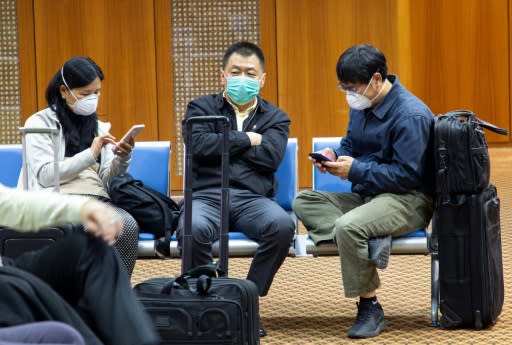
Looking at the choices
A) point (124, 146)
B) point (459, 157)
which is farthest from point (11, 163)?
point (459, 157)

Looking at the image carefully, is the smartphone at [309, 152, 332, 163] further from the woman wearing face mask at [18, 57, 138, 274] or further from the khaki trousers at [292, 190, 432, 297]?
the woman wearing face mask at [18, 57, 138, 274]

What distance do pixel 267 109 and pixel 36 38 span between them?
3.49 meters

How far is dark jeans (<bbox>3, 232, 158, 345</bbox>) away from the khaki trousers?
1.74 meters

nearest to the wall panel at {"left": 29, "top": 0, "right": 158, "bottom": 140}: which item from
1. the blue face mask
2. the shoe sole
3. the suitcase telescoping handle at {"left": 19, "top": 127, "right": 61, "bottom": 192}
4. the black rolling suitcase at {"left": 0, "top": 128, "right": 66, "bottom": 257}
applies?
the blue face mask

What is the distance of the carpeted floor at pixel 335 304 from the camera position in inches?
176

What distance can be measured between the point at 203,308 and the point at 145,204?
1.03 m

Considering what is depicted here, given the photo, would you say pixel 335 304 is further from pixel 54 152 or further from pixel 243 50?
pixel 54 152

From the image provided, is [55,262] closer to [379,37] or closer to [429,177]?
[429,177]

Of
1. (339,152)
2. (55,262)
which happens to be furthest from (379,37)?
(55,262)

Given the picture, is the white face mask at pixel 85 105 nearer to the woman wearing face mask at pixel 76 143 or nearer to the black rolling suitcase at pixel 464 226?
the woman wearing face mask at pixel 76 143

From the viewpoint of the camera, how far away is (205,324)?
12.7 feet

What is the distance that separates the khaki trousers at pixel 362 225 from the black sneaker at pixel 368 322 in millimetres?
75

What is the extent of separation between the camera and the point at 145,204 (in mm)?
4793

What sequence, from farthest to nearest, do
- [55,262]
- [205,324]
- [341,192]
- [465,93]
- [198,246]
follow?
[465,93]
[341,192]
[198,246]
[205,324]
[55,262]
